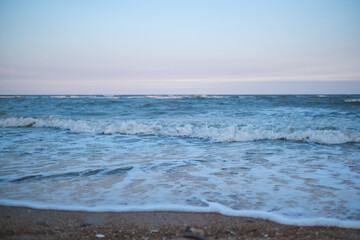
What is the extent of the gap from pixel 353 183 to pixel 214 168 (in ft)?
7.52

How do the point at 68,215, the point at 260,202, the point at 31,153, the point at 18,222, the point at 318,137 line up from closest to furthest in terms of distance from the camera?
the point at 18,222 → the point at 68,215 → the point at 260,202 → the point at 31,153 → the point at 318,137

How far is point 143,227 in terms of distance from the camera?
2506 mm

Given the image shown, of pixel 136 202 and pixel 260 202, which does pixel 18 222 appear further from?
pixel 260 202

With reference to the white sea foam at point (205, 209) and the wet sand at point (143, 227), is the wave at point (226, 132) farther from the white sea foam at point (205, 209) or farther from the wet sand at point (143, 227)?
the wet sand at point (143, 227)

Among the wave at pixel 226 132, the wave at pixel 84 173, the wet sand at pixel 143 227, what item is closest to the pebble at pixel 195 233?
the wet sand at pixel 143 227

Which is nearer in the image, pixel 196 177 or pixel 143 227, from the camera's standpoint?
pixel 143 227

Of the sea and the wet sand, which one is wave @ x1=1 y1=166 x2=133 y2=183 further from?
the wet sand

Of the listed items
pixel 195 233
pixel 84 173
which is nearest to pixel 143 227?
pixel 195 233

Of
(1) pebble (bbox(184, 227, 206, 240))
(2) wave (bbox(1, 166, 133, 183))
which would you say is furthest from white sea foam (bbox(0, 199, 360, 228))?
(2) wave (bbox(1, 166, 133, 183))

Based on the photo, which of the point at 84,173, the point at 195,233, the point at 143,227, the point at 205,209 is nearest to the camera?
the point at 195,233

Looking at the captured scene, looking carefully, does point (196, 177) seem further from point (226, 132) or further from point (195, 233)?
point (226, 132)

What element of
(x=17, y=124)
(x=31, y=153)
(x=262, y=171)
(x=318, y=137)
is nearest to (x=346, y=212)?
(x=262, y=171)

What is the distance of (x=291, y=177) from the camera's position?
4.24 meters

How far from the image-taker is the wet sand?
2330mm
